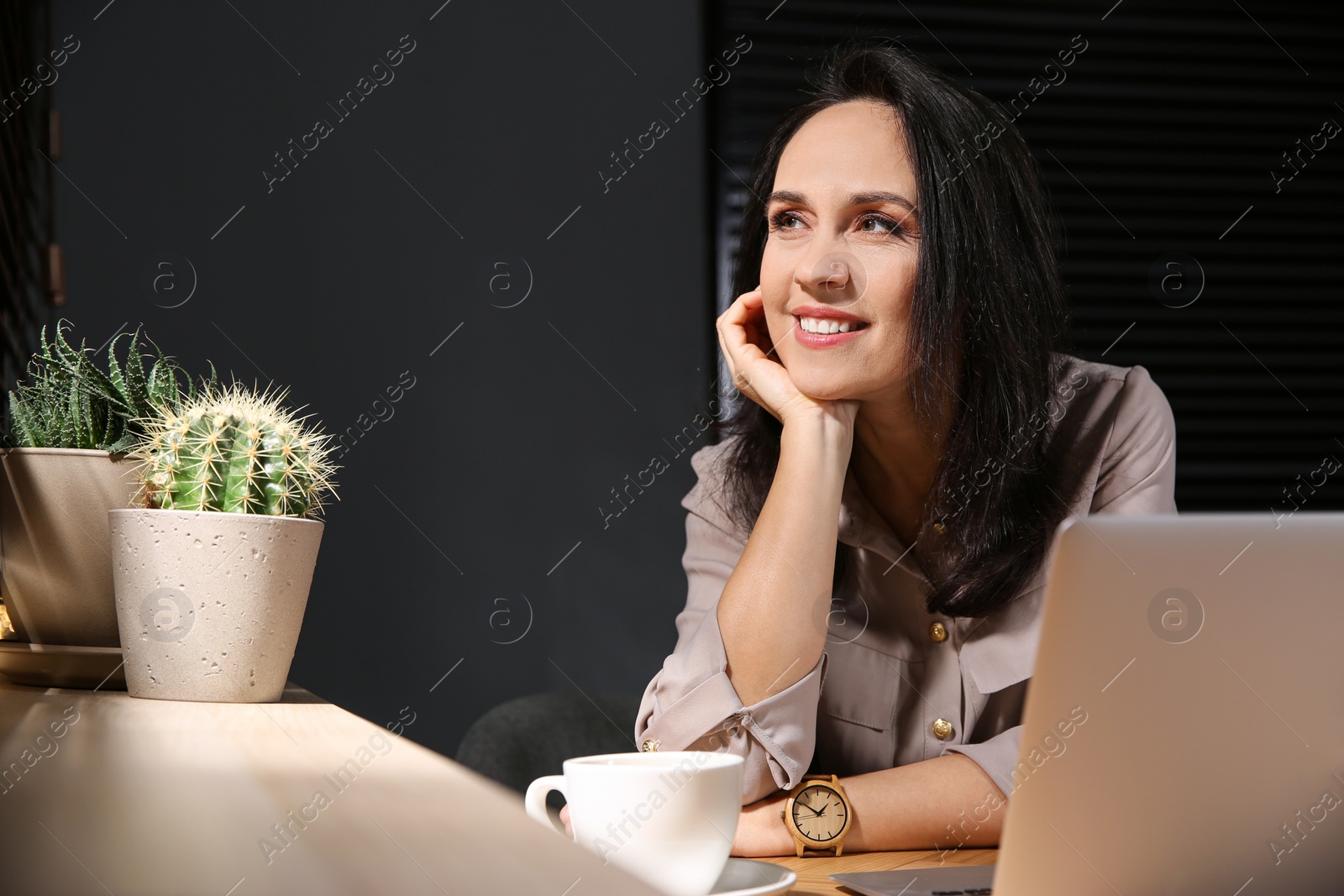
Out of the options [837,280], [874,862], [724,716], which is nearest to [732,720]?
[724,716]

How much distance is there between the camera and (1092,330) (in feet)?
9.80

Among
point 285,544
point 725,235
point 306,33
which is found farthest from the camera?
point 725,235

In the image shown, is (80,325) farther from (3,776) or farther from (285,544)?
(3,776)

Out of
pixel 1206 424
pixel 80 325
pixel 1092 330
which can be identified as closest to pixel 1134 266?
pixel 1092 330

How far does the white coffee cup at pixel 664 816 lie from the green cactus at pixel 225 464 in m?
0.37

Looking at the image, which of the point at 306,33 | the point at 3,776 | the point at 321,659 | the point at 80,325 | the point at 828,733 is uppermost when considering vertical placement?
the point at 306,33

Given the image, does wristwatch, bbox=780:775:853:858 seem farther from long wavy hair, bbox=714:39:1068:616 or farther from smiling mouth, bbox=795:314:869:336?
smiling mouth, bbox=795:314:869:336

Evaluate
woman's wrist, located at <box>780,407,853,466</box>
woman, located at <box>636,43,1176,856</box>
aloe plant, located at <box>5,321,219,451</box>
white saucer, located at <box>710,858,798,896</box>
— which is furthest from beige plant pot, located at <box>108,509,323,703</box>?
woman's wrist, located at <box>780,407,853,466</box>

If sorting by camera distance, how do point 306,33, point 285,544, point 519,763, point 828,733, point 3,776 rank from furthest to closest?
1. point 306,33
2. point 519,763
3. point 828,733
4. point 285,544
5. point 3,776

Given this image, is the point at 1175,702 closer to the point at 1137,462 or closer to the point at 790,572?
the point at 790,572

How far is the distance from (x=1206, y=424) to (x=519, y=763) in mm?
2132

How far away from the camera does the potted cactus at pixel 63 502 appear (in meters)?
0.87

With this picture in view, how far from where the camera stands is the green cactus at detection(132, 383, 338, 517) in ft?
2.75

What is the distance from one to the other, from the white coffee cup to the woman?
0.54 metres
